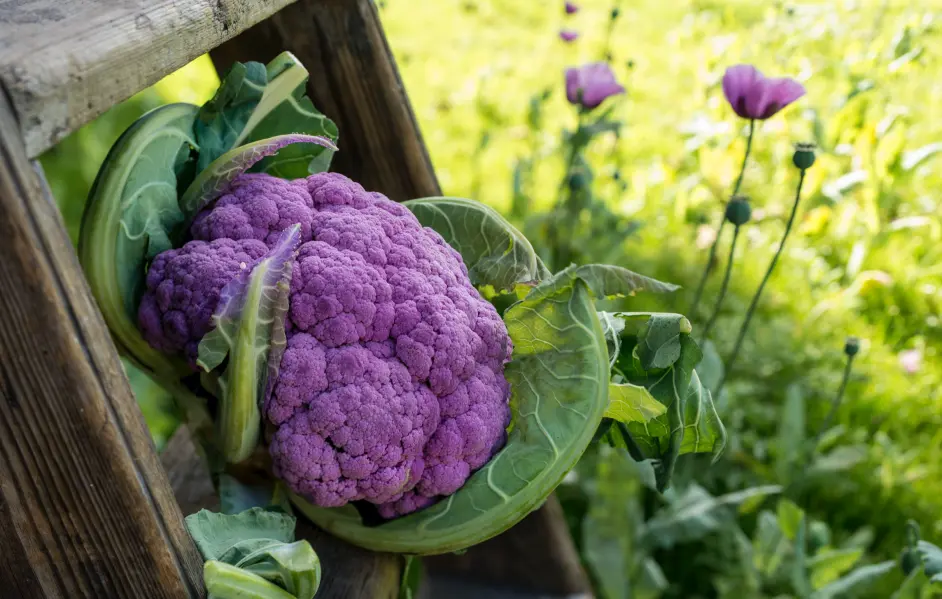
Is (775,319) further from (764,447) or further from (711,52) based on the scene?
(711,52)

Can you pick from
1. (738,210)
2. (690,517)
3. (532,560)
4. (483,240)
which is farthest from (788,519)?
(483,240)

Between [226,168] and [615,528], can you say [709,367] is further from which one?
[226,168]

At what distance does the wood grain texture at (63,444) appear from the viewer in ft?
1.57

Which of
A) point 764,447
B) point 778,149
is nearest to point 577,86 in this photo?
point 764,447

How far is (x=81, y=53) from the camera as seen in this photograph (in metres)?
0.50

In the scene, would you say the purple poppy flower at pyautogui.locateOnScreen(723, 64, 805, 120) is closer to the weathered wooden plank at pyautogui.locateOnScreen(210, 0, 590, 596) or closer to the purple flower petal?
the purple flower petal

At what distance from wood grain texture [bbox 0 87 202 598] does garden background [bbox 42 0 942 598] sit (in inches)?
37.5

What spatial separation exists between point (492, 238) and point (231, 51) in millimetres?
441

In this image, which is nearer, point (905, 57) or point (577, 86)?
point (577, 86)

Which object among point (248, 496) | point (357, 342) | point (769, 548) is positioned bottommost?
point (769, 548)

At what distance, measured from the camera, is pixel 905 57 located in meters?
1.72

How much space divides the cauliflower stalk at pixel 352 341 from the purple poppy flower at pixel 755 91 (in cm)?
50

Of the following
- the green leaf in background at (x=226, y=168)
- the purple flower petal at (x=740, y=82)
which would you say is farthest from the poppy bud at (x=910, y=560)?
the green leaf in background at (x=226, y=168)

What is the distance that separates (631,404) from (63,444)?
53cm
